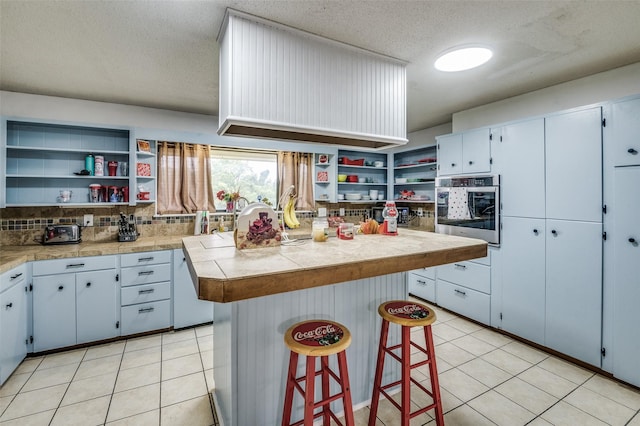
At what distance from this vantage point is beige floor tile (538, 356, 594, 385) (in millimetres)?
2334

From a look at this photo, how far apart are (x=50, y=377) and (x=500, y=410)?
3431 mm

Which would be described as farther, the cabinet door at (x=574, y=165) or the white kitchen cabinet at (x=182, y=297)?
the white kitchen cabinet at (x=182, y=297)

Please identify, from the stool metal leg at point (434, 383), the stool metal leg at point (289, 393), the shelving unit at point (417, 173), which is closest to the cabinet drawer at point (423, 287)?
the shelving unit at point (417, 173)

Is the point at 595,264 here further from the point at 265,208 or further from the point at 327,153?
the point at 327,153

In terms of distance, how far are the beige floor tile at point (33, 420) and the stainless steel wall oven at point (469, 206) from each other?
394 cm

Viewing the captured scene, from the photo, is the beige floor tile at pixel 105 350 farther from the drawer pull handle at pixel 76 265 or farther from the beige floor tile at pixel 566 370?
the beige floor tile at pixel 566 370

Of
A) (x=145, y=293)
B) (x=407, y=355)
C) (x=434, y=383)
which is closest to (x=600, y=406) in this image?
(x=434, y=383)

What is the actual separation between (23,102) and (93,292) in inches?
82.7

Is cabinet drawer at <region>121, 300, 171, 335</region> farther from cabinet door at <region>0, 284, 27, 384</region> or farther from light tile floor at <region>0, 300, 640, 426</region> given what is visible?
cabinet door at <region>0, 284, 27, 384</region>

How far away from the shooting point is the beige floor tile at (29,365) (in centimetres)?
240

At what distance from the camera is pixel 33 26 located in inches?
72.7

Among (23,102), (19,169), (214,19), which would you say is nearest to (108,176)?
(19,169)

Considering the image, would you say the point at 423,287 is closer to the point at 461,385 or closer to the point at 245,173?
the point at 461,385

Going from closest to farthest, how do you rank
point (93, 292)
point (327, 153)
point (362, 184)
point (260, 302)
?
point (260, 302)
point (93, 292)
point (327, 153)
point (362, 184)
